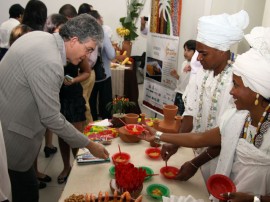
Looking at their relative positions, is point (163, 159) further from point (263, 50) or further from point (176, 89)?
point (176, 89)

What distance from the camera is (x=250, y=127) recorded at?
53.5 inches

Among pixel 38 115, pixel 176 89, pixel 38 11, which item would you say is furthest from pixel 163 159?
pixel 38 11

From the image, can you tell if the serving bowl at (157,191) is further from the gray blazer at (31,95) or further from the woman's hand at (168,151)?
the gray blazer at (31,95)

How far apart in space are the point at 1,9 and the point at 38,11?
416 centimetres

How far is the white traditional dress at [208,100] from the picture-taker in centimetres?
166

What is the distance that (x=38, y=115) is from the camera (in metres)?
1.68

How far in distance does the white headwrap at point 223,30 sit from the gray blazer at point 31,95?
0.83m

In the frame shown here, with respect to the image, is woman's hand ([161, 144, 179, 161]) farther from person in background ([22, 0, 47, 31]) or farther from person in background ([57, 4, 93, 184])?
person in background ([22, 0, 47, 31])

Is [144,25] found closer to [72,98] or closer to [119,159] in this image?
[72,98]

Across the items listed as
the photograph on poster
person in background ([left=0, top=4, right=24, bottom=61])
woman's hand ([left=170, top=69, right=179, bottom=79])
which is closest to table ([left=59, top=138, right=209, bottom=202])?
woman's hand ([left=170, top=69, right=179, bottom=79])

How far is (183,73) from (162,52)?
0.57m

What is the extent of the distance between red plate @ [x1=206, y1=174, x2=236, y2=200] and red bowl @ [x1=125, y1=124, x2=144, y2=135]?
2.11 ft

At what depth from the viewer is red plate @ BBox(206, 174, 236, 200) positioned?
1228mm

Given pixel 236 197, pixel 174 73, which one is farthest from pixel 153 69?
pixel 236 197
